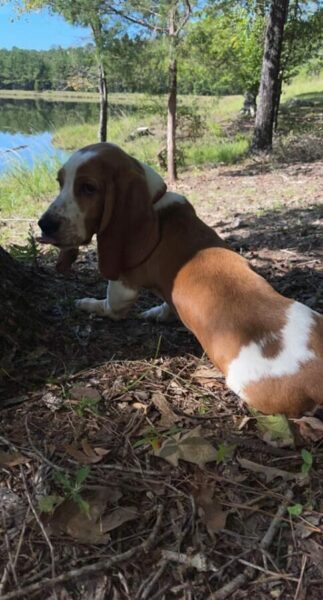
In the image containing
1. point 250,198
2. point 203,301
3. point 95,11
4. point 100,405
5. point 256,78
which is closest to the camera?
point 100,405

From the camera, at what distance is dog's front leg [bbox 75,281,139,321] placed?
10.5 ft

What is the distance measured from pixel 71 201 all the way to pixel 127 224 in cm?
34

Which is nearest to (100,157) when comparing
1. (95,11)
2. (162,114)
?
(95,11)

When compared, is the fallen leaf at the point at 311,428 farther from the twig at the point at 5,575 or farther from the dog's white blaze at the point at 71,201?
the dog's white blaze at the point at 71,201

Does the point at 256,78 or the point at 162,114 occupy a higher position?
the point at 256,78

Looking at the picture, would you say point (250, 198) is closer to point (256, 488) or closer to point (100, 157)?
point (100, 157)

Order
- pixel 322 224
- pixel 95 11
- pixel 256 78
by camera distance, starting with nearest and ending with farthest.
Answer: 1. pixel 322 224
2. pixel 95 11
3. pixel 256 78

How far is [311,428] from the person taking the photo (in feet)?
7.01

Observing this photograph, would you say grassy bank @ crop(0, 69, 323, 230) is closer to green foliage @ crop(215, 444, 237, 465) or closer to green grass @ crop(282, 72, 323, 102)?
green foliage @ crop(215, 444, 237, 465)

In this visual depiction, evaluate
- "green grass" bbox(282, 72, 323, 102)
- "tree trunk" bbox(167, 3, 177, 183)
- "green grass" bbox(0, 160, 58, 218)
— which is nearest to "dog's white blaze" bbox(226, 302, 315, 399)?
→ "green grass" bbox(0, 160, 58, 218)

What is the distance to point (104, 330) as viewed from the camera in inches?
124

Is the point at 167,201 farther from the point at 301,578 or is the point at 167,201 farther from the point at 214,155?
the point at 214,155

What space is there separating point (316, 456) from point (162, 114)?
10424 millimetres

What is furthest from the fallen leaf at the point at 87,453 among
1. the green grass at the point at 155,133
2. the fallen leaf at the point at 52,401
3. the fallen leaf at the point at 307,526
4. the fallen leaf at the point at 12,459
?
the green grass at the point at 155,133
